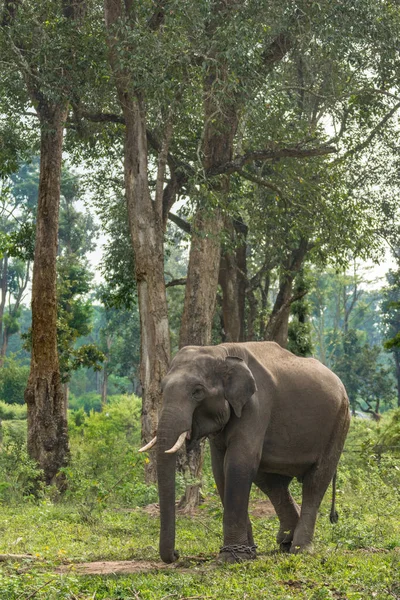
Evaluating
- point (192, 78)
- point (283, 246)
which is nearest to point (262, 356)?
point (192, 78)

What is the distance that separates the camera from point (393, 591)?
673 cm

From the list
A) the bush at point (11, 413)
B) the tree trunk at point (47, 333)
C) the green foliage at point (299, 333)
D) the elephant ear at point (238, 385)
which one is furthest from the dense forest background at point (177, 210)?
the bush at point (11, 413)

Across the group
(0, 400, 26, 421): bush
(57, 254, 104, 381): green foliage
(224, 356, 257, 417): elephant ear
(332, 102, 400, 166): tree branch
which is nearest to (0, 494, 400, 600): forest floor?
(224, 356, 257, 417): elephant ear

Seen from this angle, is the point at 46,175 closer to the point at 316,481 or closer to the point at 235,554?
the point at 316,481

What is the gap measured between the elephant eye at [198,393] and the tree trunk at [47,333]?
9015mm

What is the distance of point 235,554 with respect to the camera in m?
8.21

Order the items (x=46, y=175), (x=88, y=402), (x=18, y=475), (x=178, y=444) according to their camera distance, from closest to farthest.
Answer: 1. (x=178, y=444)
2. (x=18, y=475)
3. (x=46, y=175)
4. (x=88, y=402)

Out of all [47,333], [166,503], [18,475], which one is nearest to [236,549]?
[166,503]

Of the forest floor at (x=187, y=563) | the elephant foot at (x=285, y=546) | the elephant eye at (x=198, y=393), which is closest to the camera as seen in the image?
the forest floor at (x=187, y=563)

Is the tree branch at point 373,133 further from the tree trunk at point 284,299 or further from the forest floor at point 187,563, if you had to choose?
the forest floor at point 187,563

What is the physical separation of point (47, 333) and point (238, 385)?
9.40 m

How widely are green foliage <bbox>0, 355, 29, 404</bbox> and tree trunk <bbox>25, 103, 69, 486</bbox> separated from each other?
31265 mm

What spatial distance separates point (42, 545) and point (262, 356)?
317 centimetres

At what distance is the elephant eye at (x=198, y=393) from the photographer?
321 inches
